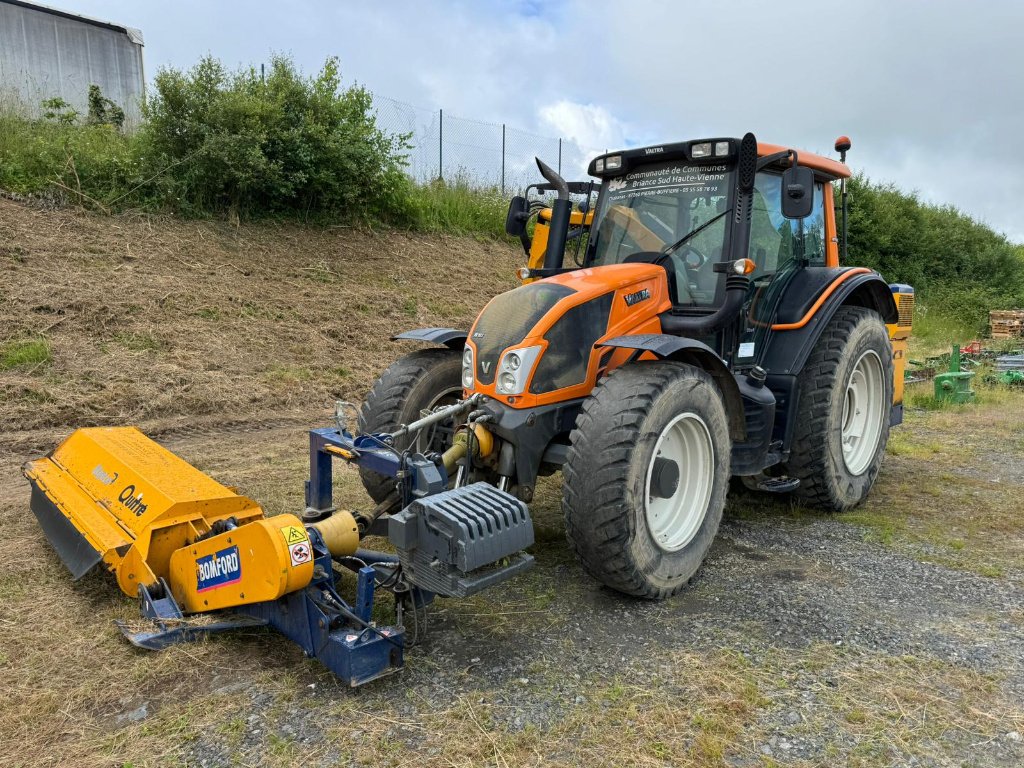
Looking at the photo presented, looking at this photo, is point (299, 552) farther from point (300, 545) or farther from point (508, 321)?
point (508, 321)

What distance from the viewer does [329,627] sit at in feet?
9.08

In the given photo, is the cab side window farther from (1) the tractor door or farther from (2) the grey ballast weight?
(2) the grey ballast weight

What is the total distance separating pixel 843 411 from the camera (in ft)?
15.7

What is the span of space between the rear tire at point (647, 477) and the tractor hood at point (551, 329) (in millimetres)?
312

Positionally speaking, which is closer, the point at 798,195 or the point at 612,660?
the point at 612,660

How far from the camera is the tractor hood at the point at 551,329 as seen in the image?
11.8 ft

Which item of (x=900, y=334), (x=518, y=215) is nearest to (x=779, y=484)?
(x=518, y=215)

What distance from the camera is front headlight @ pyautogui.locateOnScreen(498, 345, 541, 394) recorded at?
11.6 ft

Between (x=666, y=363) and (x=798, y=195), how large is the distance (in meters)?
1.22

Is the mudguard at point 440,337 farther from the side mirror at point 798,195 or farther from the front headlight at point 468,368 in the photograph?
the side mirror at point 798,195

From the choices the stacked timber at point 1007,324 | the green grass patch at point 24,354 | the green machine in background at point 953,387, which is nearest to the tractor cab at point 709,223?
the green machine in background at point 953,387

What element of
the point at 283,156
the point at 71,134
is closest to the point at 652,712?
the point at 283,156

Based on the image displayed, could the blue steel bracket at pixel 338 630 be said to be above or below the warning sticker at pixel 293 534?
below

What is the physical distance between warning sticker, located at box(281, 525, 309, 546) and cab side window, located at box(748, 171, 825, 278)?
295cm
